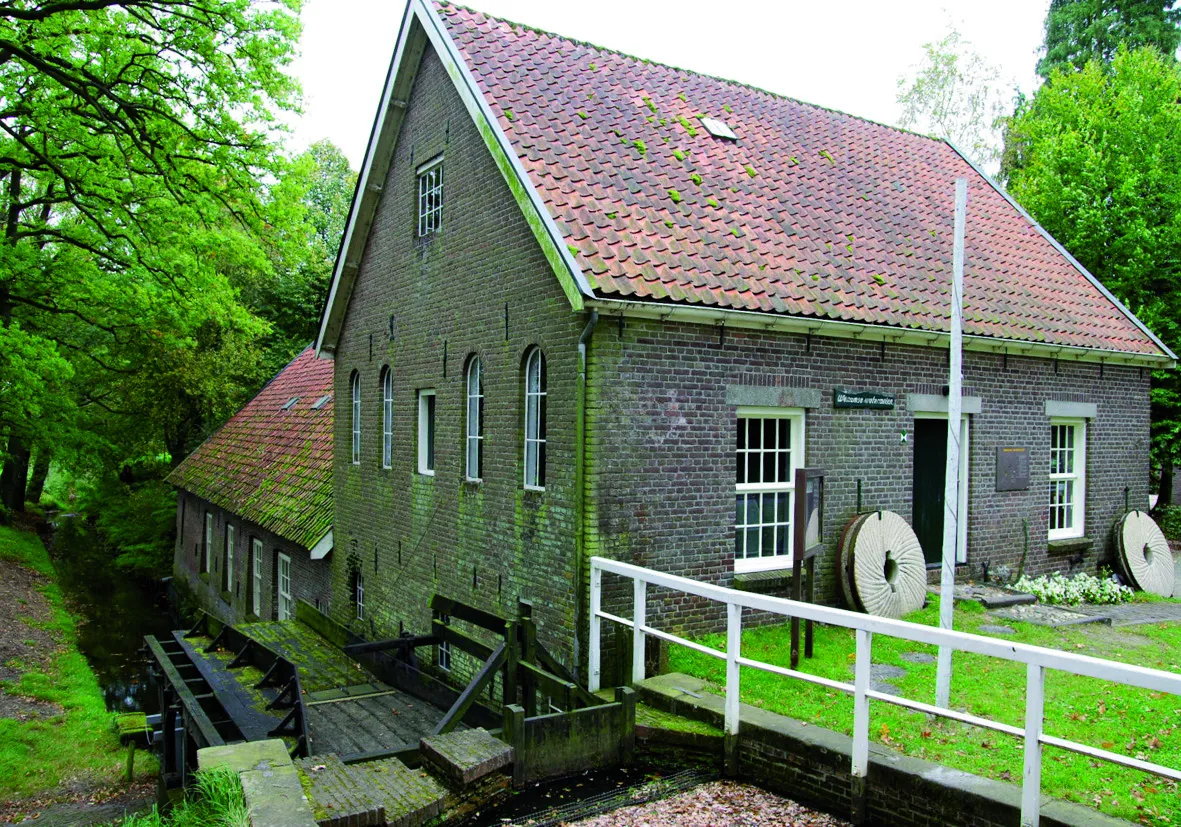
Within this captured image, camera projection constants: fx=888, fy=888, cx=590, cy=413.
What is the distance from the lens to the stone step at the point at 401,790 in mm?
5902

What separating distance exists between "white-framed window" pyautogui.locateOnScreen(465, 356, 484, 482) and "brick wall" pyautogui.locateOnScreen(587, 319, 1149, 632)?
3.02 meters

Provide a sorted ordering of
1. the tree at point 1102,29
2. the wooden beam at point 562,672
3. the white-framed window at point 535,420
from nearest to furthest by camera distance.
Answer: the wooden beam at point 562,672, the white-framed window at point 535,420, the tree at point 1102,29

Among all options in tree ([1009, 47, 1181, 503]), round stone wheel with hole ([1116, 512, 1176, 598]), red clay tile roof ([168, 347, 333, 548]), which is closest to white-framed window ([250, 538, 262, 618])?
red clay tile roof ([168, 347, 333, 548])

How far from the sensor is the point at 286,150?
1739cm

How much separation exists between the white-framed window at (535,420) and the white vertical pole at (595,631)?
5.30 ft

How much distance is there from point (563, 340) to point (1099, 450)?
10184mm

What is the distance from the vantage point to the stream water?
19.9 metres

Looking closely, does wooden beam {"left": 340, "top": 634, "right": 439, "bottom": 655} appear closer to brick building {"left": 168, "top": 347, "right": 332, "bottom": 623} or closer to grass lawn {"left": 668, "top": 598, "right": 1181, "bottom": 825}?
grass lawn {"left": 668, "top": 598, "right": 1181, "bottom": 825}

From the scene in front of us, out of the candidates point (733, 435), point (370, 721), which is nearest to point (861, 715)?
point (733, 435)

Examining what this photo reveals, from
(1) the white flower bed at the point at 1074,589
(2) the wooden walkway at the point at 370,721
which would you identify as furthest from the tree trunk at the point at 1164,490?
(2) the wooden walkway at the point at 370,721

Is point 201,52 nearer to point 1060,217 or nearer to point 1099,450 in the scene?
point 1099,450

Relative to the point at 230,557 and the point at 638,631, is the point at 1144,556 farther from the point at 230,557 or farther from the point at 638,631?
the point at 230,557

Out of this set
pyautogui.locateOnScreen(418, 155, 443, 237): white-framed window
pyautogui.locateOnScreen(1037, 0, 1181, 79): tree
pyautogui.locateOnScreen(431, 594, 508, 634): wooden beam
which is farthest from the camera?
pyautogui.locateOnScreen(1037, 0, 1181, 79): tree

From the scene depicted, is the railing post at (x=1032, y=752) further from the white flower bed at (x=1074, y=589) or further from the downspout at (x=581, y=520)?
the white flower bed at (x=1074, y=589)
